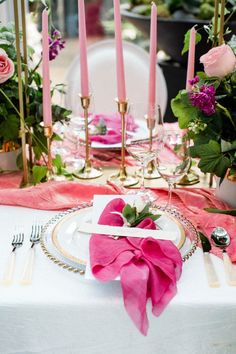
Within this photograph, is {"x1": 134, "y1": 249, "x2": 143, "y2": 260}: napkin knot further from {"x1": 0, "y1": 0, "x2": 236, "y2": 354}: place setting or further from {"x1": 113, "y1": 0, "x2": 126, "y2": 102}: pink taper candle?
{"x1": 113, "y1": 0, "x2": 126, "y2": 102}: pink taper candle

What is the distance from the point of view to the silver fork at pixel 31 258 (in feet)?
3.43

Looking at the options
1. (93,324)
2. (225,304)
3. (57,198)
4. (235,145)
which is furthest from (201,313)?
(57,198)

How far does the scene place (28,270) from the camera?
1.07 meters

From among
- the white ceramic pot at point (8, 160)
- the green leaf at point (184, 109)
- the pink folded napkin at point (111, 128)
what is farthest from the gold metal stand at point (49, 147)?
the green leaf at point (184, 109)

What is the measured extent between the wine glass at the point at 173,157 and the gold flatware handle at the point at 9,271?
16.2 inches

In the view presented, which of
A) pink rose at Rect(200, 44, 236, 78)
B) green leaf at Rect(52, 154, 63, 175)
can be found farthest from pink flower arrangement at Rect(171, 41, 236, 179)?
green leaf at Rect(52, 154, 63, 175)

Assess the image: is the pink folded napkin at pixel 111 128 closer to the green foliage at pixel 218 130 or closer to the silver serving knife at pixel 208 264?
the green foliage at pixel 218 130

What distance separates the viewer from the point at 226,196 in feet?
4.49

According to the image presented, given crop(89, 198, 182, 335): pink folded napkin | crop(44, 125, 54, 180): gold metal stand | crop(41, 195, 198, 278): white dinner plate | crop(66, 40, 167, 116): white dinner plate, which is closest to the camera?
crop(89, 198, 182, 335): pink folded napkin

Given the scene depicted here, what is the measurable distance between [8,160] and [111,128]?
0.38 metres

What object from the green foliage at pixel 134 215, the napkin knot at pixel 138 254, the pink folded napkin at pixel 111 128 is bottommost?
the napkin knot at pixel 138 254

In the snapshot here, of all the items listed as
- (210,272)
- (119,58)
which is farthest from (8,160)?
(210,272)

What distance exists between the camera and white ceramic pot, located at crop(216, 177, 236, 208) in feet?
4.42

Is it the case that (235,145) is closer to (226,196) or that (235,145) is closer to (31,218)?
(226,196)
